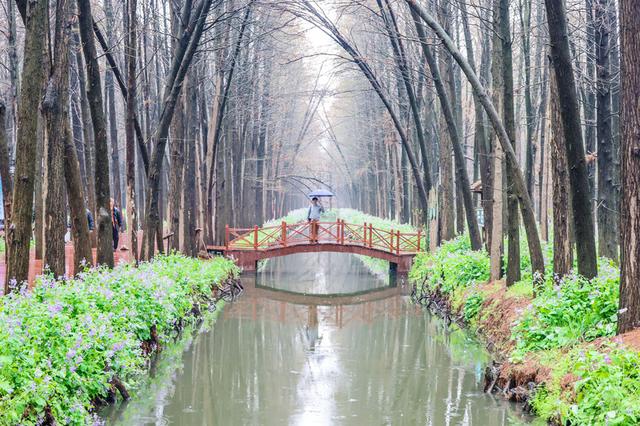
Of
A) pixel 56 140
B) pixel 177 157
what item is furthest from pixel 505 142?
pixel 177 157

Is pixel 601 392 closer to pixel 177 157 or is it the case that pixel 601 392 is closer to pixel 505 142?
pixel 505 142

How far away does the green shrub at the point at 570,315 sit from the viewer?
8812mm

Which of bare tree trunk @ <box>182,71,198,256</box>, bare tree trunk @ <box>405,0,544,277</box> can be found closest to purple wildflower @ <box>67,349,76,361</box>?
bare tree trunk @ <box>405,0,544,277</box>

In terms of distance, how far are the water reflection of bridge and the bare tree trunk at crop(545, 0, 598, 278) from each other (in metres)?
8.28

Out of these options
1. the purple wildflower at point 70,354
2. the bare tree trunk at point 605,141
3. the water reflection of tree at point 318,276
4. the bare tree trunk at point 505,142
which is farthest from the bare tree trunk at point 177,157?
the purple wildflower at point 70,354

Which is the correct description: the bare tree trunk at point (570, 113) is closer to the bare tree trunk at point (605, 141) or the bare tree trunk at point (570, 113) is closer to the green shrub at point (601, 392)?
the green shrub at point (601, 392)

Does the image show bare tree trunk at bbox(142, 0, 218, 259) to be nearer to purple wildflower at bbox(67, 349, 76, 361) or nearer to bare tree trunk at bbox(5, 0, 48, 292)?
bare tree trunk at bbox(5, 0, 48, 292)

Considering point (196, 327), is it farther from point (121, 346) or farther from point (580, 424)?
point (580, 424)

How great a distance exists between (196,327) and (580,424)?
32.2 feet

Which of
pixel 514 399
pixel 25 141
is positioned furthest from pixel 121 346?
pixel 514 399

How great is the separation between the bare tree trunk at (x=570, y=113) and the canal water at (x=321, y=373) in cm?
269

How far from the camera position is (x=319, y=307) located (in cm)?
2014

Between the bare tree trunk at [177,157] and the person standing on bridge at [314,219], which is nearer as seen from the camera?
the bare tree trunk at [177,157]

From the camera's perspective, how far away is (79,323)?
8.31 metres
